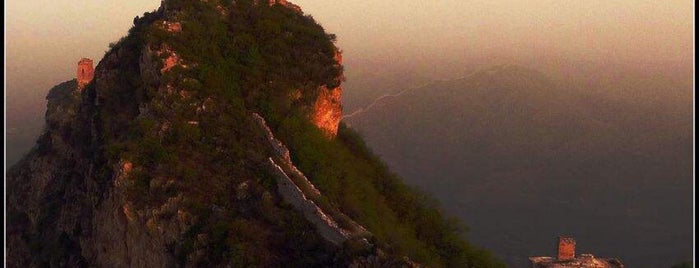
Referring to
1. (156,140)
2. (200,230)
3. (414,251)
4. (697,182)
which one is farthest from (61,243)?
(697,182)

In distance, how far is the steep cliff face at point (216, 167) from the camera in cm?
2412

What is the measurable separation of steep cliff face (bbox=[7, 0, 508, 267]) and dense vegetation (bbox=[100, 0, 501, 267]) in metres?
0.07

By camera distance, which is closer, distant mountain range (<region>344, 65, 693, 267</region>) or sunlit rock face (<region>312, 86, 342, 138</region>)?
sunlit rock face (<region>312, 86, 342, 138</region>)

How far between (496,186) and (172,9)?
5389 inches

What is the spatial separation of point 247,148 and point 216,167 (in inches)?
73.4

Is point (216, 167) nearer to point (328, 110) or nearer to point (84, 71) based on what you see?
point (328, 110)

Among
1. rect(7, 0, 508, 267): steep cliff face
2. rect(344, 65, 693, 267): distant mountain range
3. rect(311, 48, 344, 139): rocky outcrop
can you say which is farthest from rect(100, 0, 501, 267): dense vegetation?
rect(344, 65, 693, 267): distant mountain range

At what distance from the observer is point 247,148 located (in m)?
28.8

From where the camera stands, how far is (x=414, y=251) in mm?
29562

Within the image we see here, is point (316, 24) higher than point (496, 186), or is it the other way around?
point (316, 24)

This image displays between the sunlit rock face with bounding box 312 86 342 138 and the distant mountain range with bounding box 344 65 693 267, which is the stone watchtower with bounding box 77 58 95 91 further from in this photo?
the distant mountain range with bounding box 344 65 693 267

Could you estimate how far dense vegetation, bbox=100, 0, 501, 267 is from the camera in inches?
945

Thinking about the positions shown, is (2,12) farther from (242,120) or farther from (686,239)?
(686,239)

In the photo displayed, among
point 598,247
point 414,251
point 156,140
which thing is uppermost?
point 156,140
